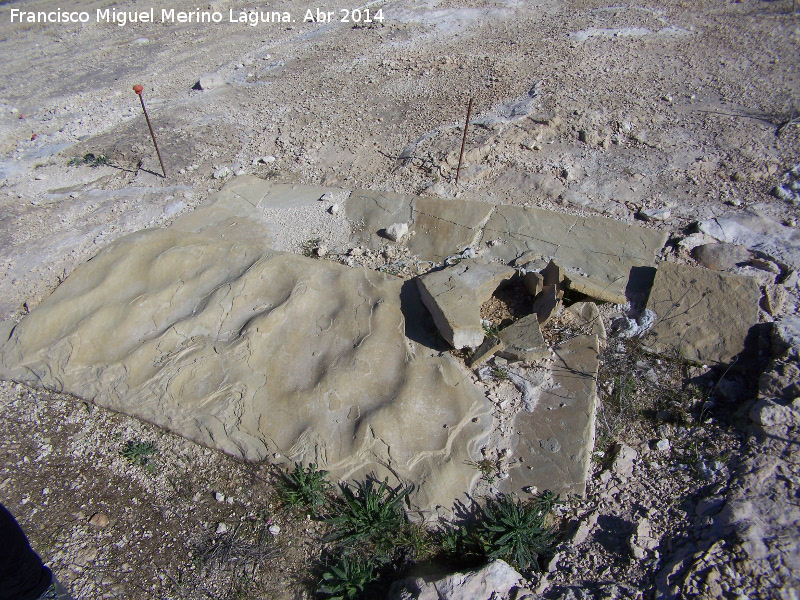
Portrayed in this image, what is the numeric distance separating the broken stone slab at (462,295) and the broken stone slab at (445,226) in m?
0.53

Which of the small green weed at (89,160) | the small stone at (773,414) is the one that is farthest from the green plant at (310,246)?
the small stone at (773,414)

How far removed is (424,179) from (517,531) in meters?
3.97

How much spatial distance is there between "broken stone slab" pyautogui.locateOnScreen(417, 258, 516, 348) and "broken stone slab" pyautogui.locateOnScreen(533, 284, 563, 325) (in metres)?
0.36

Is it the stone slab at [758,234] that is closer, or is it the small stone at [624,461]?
the small stone at [624,461]

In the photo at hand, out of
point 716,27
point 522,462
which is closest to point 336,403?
point 522,462

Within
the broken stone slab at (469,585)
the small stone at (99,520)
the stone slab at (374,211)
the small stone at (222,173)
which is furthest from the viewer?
the small stone at (222,173)

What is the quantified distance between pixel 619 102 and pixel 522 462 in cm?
501

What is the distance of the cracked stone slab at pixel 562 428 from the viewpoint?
3631 mm

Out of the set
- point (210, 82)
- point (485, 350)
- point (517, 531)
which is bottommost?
point (517, 531)

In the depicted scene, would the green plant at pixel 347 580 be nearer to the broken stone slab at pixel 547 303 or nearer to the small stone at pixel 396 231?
the broken stone slab at pixel 547 303

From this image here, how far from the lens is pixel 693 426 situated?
12.3 feet

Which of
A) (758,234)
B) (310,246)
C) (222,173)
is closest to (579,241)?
(758,234)

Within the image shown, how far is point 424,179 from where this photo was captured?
5992mm

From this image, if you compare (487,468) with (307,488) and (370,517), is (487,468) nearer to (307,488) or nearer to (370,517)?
(370,517)
